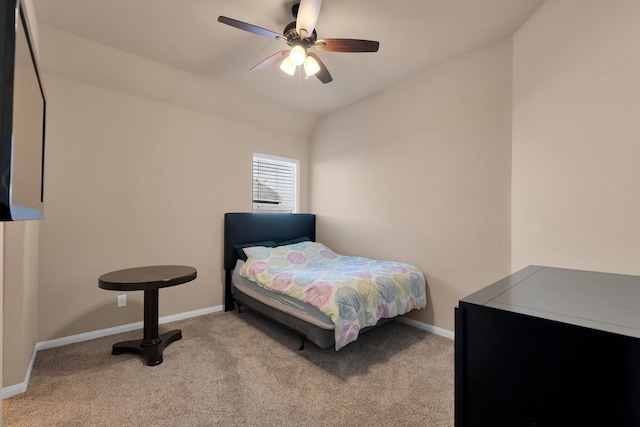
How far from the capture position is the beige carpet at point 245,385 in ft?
5.60

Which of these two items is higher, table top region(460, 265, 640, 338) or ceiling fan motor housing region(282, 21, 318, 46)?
ceiling fan motor housing region(282, 21, 318, 46)

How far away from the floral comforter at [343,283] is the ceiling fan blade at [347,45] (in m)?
1.83

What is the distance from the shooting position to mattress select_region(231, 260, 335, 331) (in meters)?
2.24

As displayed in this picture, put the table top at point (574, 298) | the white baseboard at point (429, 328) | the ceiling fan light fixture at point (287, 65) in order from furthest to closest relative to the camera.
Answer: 1. the white baseboard at point (429, 328)
2. the ceiling fan light fixture at point (287, 65)
3. the table top at point (574, 298)

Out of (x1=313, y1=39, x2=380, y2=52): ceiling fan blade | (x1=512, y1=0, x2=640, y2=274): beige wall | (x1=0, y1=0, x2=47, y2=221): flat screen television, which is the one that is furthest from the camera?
(x1=313, y1=39, x2=380, y2=52): ceiling fan blade

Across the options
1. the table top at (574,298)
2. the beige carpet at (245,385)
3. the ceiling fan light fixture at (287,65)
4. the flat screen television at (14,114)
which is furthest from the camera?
the ceiling fan light fixture at (287,65)

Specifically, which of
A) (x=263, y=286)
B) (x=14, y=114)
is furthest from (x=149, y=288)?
(x=14, y=114)

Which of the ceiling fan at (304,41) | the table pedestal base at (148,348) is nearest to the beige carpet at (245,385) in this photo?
the table pedestal base at (148,348)

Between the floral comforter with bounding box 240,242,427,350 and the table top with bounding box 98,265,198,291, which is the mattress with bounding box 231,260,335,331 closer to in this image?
the floral comforter with bounding box 240,242,427,350

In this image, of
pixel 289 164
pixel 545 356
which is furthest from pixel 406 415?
pixel 289 164

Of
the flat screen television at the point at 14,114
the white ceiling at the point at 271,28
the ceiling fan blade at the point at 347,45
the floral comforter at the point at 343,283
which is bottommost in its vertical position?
the floral comforter at the point at 343,283

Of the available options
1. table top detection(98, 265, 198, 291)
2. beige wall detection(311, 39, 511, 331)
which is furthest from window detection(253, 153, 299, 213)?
table top detection(98, 265, 198, 291)

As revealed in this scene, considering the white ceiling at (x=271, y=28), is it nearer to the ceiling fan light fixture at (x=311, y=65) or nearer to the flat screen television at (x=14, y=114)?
the ceiling fan light fixture at (x=311, y=65)

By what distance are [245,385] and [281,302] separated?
0.76 m
